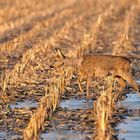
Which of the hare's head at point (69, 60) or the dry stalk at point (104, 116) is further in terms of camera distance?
the hare's head at point (69, 60)

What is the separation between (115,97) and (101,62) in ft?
3.86

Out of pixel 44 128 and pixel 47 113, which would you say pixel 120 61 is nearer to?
pixel 47 113

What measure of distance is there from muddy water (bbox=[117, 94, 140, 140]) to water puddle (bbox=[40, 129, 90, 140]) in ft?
2.09

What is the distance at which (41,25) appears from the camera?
31.9 metres

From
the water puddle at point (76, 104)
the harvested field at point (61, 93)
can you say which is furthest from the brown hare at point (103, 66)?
the water puddle at point (76, 104)

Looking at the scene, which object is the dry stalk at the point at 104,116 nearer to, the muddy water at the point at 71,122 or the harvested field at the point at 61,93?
the harvested field at the point at 61,93

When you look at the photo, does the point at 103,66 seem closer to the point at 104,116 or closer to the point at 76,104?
the point at 76,104

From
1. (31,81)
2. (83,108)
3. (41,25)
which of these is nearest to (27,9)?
(41,25)

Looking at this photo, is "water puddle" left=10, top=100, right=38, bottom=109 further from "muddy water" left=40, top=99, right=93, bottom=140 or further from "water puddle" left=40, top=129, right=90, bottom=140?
"water puddle" left=40, top=129, right=90, bottom=140

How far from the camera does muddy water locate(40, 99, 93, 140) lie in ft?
33.9

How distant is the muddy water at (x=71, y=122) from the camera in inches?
407

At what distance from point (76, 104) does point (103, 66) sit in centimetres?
134

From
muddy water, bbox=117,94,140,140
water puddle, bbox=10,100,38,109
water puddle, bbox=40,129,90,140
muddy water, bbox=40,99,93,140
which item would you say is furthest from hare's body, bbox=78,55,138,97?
water puddle, bbox=40,129,90,140

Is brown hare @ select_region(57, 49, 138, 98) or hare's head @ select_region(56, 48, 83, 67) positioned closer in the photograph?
brown hare @ select_region(57, 49, 138, 98)
